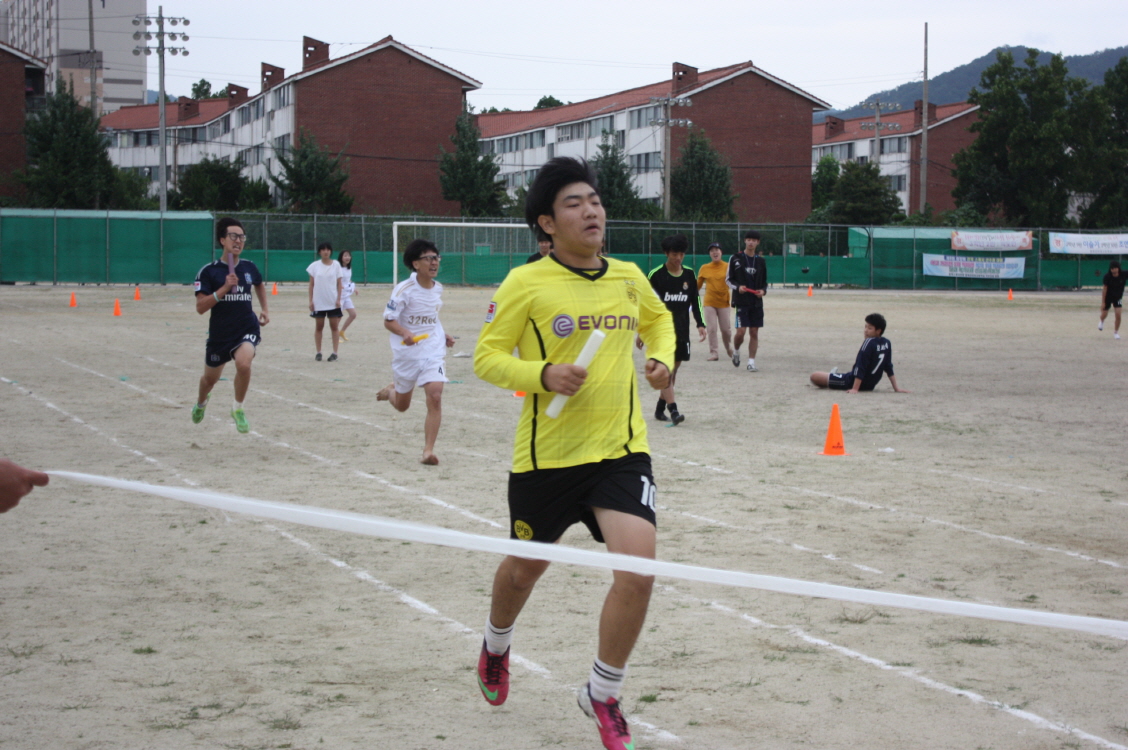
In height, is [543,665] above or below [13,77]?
below

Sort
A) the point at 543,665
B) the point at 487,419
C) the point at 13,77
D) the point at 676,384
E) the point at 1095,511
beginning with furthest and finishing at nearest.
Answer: the point at 13,77 < the point at 676,384 < the point at 487,419 < the point at 1095,511 < the point at 543,665

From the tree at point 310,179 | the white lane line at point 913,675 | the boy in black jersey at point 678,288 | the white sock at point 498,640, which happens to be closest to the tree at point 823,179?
the tree at point 310,179

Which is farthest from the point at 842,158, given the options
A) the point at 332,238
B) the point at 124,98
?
the point at 124,98

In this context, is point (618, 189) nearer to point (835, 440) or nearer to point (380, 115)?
point (380, 115)

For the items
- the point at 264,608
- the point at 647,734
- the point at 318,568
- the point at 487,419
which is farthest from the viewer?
the point at 487,419

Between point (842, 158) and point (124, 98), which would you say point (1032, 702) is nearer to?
point (842, 158)

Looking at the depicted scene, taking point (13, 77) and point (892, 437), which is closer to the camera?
point (892, 437)

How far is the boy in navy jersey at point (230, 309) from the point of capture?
1004 cm

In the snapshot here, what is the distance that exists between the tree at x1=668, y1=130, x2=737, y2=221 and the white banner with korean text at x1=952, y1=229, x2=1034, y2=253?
1418 cm

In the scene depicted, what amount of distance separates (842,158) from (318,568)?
99.8 metres

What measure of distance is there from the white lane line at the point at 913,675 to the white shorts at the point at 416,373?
432cm

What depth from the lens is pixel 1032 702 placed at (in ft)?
13.7

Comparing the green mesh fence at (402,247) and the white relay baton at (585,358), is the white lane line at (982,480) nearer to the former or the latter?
the white relay baton at (585,358)

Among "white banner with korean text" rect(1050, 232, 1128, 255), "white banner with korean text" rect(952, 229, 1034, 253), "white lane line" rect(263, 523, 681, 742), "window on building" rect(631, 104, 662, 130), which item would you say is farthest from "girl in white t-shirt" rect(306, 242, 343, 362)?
"window on building" rect(631, 104, 662, 130)
